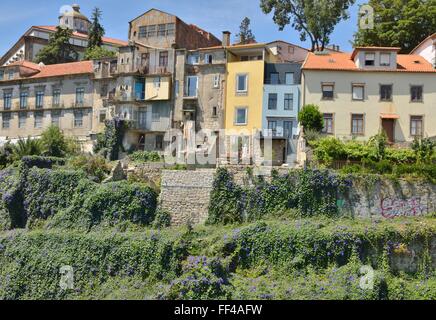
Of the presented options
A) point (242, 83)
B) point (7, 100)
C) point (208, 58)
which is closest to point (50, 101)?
point (7, 100)

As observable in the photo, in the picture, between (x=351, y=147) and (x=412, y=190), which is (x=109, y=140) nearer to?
(x=351, y=147)

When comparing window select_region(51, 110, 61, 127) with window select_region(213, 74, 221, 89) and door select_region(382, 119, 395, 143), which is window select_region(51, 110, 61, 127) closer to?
window select_region(213, 74, 221, 89)

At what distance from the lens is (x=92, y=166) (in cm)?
3500

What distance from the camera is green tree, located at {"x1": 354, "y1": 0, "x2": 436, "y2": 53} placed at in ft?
149

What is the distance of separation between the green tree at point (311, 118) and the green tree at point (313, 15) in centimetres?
1576

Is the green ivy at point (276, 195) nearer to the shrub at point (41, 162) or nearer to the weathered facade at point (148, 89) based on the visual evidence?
the shrub at point (41, 162)

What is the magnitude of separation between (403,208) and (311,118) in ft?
30.8

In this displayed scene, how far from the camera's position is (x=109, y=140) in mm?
45156

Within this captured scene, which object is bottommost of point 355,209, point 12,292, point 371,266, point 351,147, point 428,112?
point 12,292

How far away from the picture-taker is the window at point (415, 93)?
37.8 m

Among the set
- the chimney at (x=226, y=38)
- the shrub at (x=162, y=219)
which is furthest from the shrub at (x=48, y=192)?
the chimney at (x=226, y=38)

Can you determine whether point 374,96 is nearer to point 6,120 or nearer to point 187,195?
point 187,195
